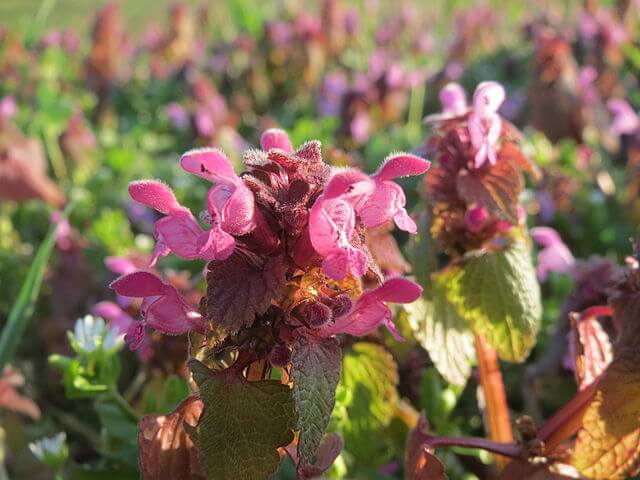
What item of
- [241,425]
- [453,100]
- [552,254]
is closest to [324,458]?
[241,425]

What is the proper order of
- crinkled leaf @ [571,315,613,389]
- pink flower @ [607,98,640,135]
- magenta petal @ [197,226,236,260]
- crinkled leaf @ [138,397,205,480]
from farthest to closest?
pink flower @ [607,98,640,135] < crinkled leaf @ [571,315,613,389] < crinkled leaf @ [138,397,205,480] < magenta petal @ [197,226,236,260]

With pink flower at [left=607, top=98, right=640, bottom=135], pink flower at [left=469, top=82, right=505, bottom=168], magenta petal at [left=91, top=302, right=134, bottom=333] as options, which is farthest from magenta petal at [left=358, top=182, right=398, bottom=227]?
pink flower at [left=607, top=98, right=640, bottom=135]

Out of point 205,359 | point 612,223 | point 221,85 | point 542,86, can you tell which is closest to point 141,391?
point 205,359

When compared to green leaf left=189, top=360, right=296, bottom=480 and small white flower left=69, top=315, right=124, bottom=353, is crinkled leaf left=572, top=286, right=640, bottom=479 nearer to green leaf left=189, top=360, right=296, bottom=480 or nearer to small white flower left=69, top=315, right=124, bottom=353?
green leaf left=189, top=360, right=296, bottom=480

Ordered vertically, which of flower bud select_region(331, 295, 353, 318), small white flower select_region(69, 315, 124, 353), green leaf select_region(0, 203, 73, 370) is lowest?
green leaf select_region(0, 203, 73, 370)

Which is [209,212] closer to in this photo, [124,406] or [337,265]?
[337,265]

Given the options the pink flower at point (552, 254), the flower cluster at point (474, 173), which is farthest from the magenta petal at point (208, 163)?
the pink flower at point (552, 254)
